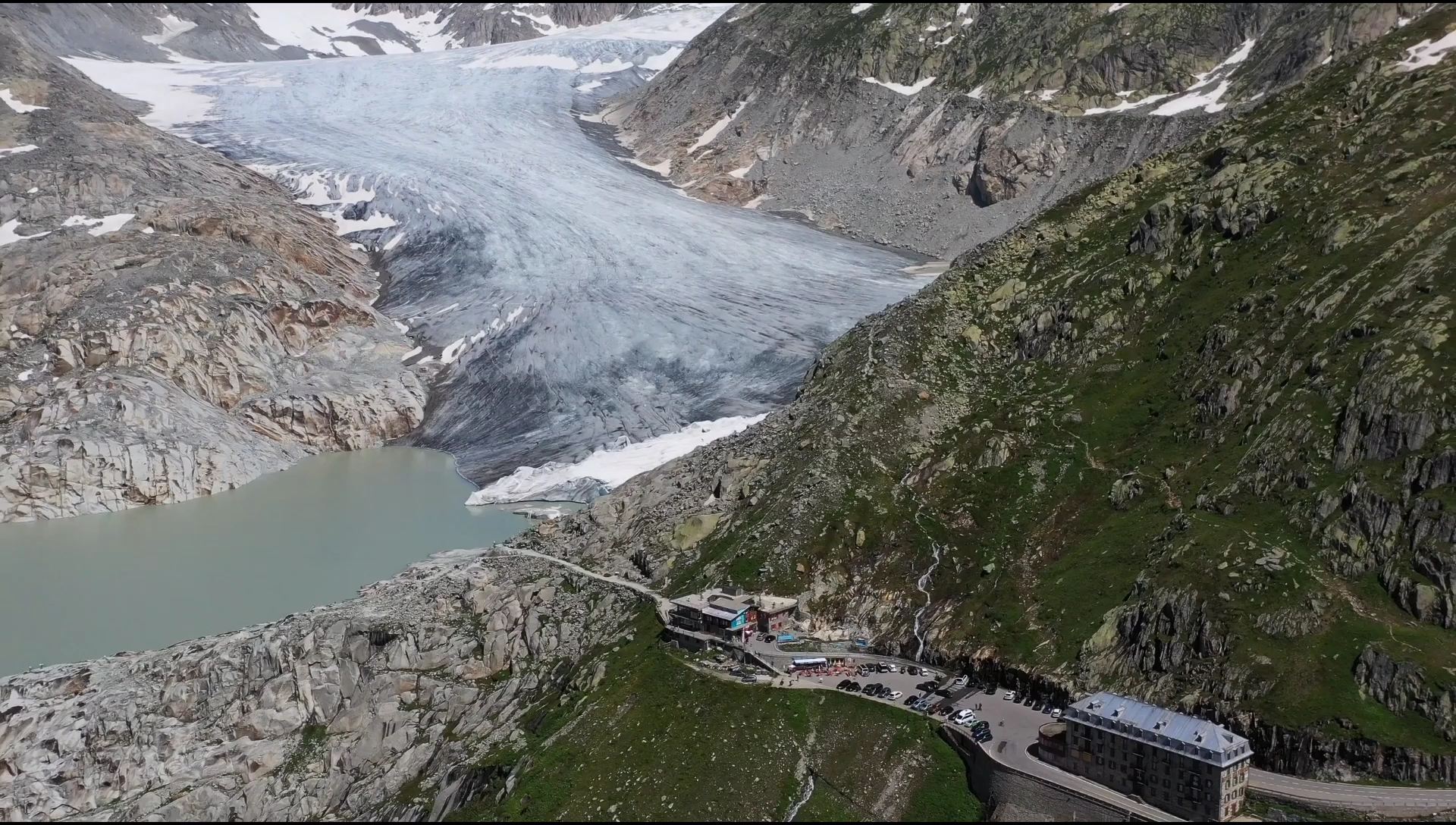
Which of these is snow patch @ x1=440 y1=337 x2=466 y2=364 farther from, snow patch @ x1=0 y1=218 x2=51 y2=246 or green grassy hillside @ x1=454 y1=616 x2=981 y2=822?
green grassy hillside @ x1=454 y1=616 x2=981 y2=822

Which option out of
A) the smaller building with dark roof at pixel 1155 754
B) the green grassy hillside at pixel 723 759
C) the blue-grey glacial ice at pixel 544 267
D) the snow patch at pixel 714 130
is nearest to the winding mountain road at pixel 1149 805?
the smaller building with dark roof at pixel 1155 754

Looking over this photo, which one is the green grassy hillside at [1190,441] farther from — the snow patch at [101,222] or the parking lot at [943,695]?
the snow patch at [101,222]

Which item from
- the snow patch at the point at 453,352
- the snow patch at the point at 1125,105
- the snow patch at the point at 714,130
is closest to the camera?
the snow patch at the point at 453,352

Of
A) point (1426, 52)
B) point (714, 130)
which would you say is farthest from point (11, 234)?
point (1426, 52)

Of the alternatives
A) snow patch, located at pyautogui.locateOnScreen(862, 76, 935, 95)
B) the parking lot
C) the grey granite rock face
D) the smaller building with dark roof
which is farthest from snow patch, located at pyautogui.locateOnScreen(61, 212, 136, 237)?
the smaller building with dark roof

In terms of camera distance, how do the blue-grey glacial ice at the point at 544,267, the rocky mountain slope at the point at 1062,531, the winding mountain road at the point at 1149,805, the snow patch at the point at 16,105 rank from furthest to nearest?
the snow patch at the point at 16,105
the blue-grey glacial ice at the point at 544,267
the rocky mountain slope at the point at 1062,531
the winding mountain road at the point at 1149,805

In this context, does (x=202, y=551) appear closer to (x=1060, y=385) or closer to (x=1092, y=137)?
(x=1060, y=385)

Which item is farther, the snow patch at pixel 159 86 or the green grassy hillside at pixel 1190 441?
the snow patch at pixel 159 86
